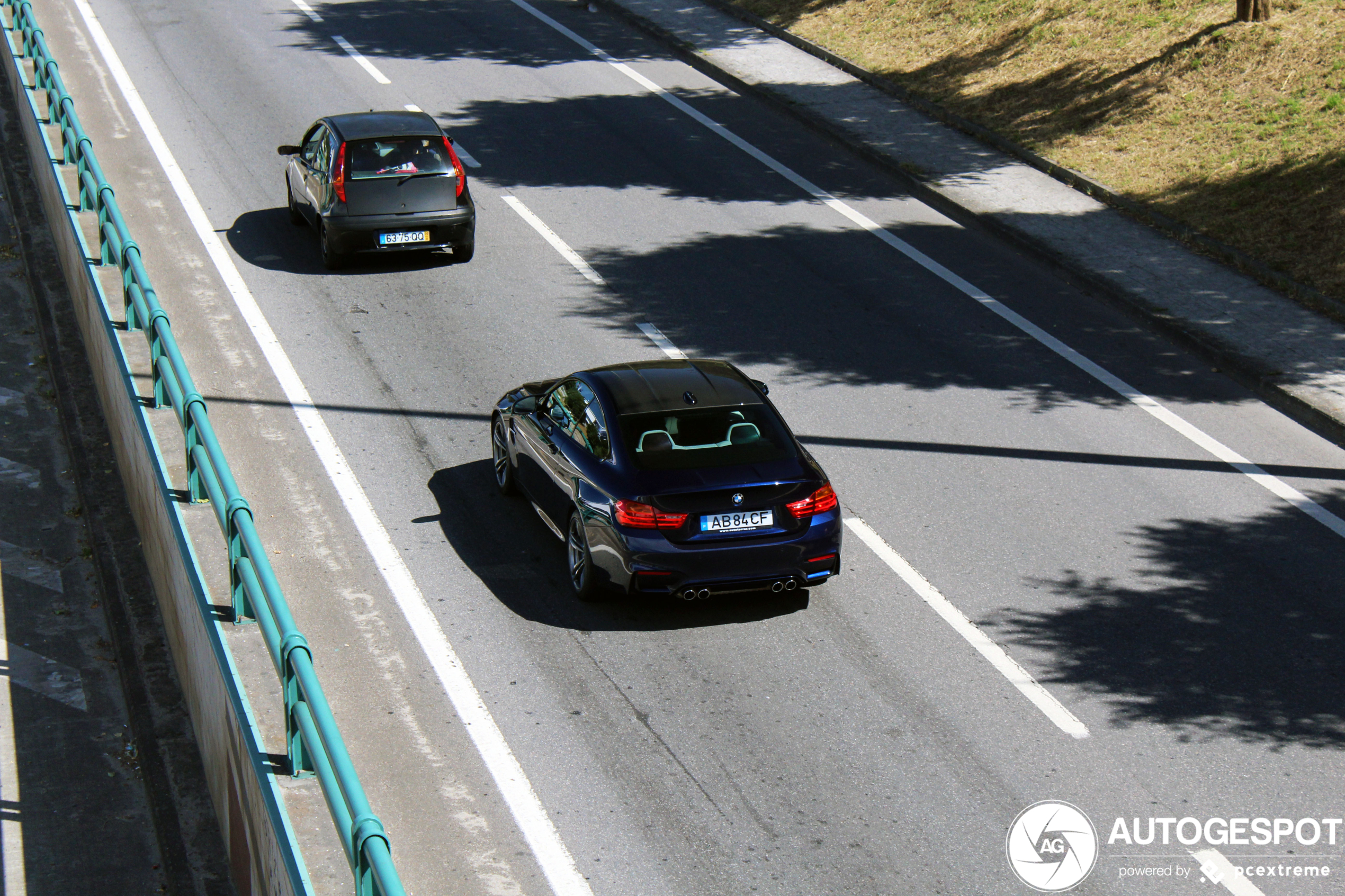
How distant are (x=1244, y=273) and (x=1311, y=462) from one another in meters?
4.54

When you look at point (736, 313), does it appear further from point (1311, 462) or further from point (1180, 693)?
point (1180, 693)

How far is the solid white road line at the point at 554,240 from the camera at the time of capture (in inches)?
645

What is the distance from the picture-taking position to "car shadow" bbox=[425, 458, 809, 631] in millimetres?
9828

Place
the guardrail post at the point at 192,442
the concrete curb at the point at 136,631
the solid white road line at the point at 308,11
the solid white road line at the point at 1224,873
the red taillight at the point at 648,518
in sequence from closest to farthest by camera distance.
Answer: the solid white road line at the point at 1224,873, the concrete curb at the point at 136,631, the guardrail post at the point at 192,442, the red taillight at the point at 648,518, the solid white road line at the point at 308,11

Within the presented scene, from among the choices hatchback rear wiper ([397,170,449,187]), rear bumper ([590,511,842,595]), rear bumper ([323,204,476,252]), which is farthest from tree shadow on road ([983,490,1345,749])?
hatchback rear wiper ([397,170,449,187])

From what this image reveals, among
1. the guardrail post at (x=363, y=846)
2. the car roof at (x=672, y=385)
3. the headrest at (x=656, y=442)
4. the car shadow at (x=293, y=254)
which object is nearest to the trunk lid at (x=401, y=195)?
the car shadow at (x=293, y=254)

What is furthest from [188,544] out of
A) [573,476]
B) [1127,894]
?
[1127,894]

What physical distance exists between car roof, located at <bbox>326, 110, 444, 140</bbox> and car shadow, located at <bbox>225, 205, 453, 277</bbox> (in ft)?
4.42

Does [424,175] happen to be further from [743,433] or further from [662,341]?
[743,433]

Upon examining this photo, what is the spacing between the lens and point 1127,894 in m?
7.30

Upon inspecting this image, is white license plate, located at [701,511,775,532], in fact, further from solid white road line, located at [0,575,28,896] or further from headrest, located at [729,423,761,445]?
solid white road line, located at [0,575,28,896]

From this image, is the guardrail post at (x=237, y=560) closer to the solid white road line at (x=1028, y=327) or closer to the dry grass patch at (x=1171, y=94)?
the solid white road line at (x=1028, y=327)

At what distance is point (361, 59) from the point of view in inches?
989

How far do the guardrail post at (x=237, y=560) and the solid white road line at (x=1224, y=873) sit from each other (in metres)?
5.00
